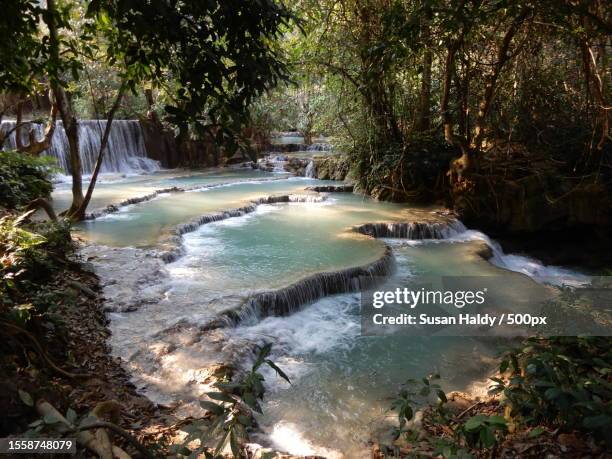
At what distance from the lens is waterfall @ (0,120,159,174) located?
17.2 m

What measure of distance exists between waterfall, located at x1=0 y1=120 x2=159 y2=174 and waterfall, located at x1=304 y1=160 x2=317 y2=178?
7.79 metres

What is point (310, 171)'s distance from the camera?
18219 millimetres

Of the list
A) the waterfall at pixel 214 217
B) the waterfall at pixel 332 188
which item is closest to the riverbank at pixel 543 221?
the waterfall at pixel 332 188

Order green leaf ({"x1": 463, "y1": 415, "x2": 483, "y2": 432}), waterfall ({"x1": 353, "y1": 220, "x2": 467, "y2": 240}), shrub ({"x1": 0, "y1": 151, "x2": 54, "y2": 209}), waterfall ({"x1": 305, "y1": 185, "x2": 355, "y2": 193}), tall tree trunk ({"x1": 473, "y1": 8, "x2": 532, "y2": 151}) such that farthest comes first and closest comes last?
waterfall ({"x1": 305, "y1": 185, "x2": 355, "y2": 193}) < waterfall ({"x1": 353, "y1": 220, "x2": 467, "y2": 240}) < shrub ({"x1": 0, "y1": 151, "x2": 54, "y2": 209}) < tall tree trunk ({"x1": 473, "y1": 8, "x2": 532, "y2": 151}) < green leaf ({"x1": 463, "y1": 415, "x2": 483, "y2": 432})

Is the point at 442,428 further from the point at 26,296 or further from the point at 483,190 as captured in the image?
the point at 483,190

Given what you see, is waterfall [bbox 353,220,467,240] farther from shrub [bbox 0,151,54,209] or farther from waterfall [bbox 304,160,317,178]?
waterfall [bbox 304,160,317,178]

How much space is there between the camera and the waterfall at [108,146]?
17.2m

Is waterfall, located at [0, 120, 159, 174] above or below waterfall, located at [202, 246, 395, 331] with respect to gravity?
above

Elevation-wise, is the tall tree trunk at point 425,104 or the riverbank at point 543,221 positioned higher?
the tall tree trunk at point 425,104

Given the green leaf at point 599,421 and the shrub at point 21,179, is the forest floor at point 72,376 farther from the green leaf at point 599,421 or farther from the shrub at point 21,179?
the shrub at point 21,179

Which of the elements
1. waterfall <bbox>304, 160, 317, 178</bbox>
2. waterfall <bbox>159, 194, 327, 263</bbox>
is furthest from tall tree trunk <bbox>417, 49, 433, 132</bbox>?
waterfall <bbox>304, 160, 317, 178</bbox>

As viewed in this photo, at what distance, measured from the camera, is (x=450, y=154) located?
39.5 ft

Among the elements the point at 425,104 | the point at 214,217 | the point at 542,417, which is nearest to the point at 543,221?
the point at 425,104

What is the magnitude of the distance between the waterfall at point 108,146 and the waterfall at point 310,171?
7787mm
